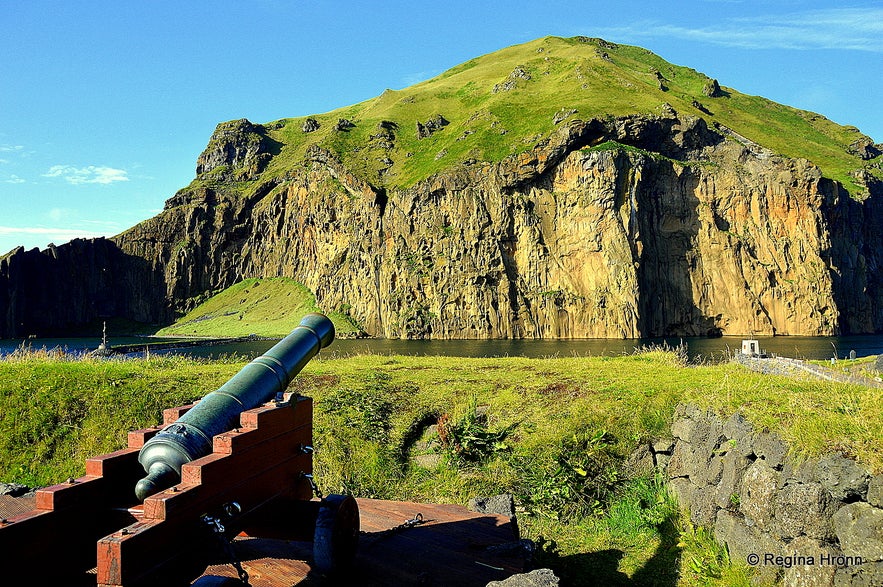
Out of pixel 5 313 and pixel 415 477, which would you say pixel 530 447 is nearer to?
pixel 415 477

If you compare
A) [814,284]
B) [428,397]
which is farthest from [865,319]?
[428,397]

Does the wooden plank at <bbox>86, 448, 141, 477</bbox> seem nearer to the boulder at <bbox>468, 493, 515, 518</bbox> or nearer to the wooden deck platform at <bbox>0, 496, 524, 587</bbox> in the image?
the wooden deck platform at <bbox>0, 496, 524, 587</bbox>

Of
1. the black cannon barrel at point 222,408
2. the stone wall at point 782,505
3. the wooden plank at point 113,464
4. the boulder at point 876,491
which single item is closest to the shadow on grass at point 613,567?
the stone wall at point 782,505

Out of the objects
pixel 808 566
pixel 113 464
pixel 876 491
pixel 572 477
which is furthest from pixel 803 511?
pixel 113 464

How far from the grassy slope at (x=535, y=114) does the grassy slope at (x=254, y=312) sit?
28211 millimetres

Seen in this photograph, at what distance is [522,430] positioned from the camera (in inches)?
396

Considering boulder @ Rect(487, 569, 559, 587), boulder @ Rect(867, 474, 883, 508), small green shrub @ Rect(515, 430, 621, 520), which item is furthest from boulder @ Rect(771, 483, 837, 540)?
small green shrub @ Rect(515, 430, 621, 520)

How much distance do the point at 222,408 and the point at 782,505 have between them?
5.30 m

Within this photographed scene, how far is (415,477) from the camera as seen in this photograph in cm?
998

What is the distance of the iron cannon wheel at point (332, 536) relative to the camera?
193 inches

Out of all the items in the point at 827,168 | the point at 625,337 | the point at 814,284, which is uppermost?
the point at 827,168

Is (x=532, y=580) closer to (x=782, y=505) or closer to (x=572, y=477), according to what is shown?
(x=782, y=505)

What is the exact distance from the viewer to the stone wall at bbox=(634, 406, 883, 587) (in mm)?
4742

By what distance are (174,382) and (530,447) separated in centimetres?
796
